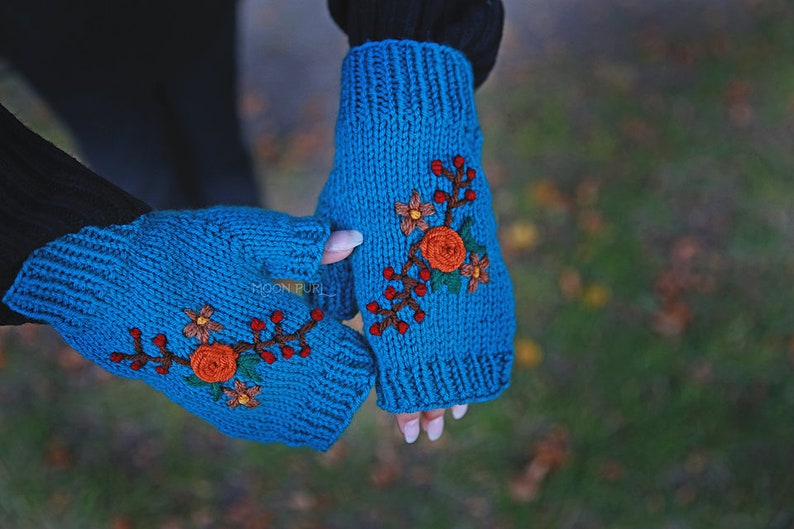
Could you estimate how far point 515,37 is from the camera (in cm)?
257

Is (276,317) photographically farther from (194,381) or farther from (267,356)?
(194,381)

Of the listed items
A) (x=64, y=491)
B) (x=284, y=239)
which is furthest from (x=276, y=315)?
(x=64, y=491)

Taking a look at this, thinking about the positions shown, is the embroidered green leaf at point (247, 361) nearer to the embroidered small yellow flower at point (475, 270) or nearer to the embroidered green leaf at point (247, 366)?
the embroidered green leaf at point (247, 366)

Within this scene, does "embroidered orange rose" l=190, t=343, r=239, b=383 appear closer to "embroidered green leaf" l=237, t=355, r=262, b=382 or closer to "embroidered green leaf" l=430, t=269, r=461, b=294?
"embroidered green leaf" l=237, t=355, r=262, b=382

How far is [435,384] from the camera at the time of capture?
1.09m

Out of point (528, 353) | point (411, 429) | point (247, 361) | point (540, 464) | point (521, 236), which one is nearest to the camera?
point (247, 361)

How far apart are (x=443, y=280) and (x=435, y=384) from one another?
181 millimetres

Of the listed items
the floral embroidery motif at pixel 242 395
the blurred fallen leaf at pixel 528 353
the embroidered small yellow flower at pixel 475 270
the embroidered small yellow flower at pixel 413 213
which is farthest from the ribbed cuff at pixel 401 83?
the blurred fallen leaf at pixel 528 353

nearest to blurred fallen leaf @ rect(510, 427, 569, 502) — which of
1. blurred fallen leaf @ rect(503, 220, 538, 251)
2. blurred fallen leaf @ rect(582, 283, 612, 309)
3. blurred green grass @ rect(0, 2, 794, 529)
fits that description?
blurred green grass @ rect(0, 2, 794, 529)

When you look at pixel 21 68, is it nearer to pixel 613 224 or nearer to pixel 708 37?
pixel 613 224

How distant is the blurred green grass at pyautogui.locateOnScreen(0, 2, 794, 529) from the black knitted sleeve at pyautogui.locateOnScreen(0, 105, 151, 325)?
1124mm

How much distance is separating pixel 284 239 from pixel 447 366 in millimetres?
353

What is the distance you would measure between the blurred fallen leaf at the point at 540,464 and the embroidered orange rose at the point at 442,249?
1.04 metres

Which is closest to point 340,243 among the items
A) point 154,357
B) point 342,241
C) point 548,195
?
point 342,241
